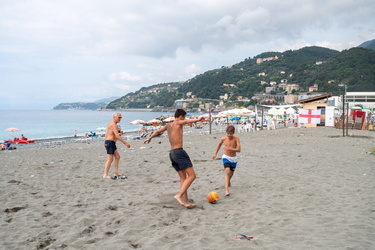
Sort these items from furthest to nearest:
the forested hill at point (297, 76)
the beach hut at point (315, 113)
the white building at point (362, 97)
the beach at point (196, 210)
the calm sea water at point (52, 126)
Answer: the forested hill at point (297, 76) < the white building at point (362, 97) < the calm sea water at point (52, 126) < the beach hut at point (315, 113) < the beach at point (196, 210)

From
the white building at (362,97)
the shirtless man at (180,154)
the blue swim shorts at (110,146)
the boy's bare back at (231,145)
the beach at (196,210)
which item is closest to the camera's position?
the beach at (196,210)

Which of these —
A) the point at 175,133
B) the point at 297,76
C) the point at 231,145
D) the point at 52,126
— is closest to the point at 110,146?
the point at 175,133

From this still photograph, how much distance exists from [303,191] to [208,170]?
272 centimetres

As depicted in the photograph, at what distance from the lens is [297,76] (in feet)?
432

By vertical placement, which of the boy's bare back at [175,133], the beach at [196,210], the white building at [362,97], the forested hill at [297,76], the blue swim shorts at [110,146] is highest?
the forested hill at [297,76]

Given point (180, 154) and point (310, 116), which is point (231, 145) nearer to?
point (180, 154)

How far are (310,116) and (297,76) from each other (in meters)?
120

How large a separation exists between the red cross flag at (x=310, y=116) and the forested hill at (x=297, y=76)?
206 feet

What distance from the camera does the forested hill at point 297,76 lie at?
272 feet

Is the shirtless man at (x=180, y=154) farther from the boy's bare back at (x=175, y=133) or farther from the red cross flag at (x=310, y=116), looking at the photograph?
the red cross flag at (x=310, y=116)

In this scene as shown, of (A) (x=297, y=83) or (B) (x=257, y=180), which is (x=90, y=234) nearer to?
(B) (x=257, y=180)

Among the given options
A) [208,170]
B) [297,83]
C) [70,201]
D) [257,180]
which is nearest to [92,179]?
[70,201]

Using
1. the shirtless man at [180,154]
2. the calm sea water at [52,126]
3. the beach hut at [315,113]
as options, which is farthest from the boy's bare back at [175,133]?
the calm sea water at [52,126]

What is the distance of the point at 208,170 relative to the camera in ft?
23.5
